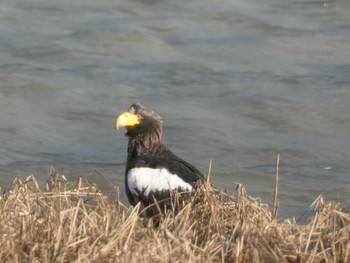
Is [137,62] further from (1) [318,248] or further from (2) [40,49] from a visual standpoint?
(1) [318,248]

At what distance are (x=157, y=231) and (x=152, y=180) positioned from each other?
84.4 inches

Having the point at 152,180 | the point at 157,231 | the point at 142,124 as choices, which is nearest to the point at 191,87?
the point at 142,124

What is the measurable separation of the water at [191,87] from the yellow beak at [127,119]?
1.92m

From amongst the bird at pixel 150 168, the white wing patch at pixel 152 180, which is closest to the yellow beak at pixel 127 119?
the bird at pixel 150 168

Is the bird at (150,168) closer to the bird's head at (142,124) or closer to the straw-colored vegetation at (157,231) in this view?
the bird's head at (142,124)

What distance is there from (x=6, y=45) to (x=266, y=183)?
5.29 meters

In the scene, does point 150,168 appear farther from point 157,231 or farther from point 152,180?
point 157,231

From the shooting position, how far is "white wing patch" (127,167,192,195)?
7902 mm

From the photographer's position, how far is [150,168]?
820 centimetres

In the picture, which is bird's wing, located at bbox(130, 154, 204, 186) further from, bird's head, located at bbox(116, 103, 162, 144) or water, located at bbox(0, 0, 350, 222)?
water, located at bbox(0, 0, 350, 222)

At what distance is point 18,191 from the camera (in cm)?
625

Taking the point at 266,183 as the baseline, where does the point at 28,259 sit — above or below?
above

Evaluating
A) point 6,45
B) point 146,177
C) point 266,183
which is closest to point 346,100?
point 266,183

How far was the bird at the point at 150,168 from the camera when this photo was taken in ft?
25.9
